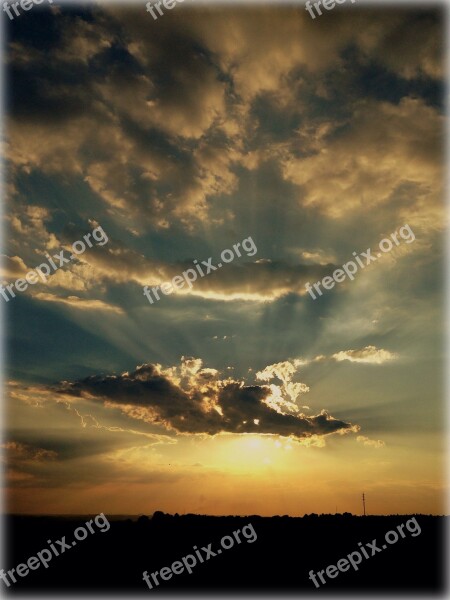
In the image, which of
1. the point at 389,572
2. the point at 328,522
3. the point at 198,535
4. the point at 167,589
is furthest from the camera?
the point at 328,522

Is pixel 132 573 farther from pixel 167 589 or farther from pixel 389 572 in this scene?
pixel 389 572

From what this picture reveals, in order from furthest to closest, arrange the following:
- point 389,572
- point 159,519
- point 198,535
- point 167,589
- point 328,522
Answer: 1. point 328,522
2. point 159,519
3. point 198,535
4. point 389,572
5. point 167,589

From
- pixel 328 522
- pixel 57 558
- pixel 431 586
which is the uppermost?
pixel 328 522

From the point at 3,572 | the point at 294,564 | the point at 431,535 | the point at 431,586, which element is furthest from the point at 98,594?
the point at 431,535

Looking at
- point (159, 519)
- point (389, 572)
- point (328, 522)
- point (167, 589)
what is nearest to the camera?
point (167, 589)

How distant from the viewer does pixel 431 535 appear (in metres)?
45.9

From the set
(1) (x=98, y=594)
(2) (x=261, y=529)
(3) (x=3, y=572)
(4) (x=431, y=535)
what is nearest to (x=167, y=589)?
(1) (x=98, y=594)

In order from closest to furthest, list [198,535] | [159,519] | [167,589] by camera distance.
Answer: [167,589] < [198,535] < [159,519]

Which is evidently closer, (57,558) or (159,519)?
(57,558)

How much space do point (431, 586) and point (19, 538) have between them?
36077 millimetres

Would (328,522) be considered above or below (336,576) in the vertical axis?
above

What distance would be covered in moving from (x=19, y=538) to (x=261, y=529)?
23.0m

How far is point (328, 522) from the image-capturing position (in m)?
55.9

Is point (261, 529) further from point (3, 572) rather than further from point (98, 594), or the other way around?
point (3, 572)
